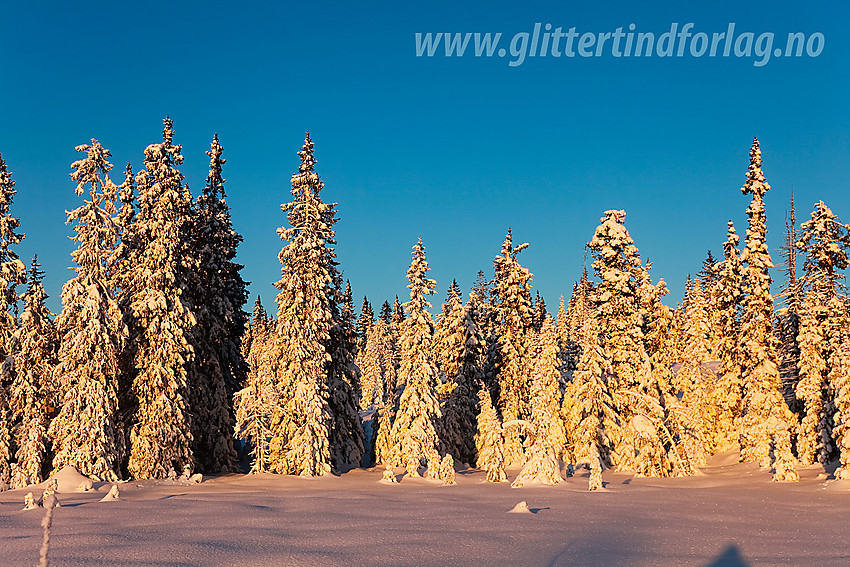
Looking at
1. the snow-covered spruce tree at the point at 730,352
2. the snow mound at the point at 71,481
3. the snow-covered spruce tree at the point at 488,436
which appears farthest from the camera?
the snow-covered spruce tree at the point at 730,352

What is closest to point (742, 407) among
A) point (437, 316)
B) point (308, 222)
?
point (437, 316)

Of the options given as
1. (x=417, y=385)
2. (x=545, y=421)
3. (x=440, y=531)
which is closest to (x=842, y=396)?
(x=545, y=421)

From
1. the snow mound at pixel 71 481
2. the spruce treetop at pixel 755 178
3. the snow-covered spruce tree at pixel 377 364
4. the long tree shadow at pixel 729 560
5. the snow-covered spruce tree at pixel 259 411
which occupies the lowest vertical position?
the snow mound at pixel 71 481

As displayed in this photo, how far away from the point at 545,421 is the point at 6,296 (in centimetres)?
2618

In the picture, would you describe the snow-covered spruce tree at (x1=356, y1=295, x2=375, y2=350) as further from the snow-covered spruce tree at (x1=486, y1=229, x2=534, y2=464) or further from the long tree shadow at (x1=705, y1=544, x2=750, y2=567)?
the long tree shadow at (x1=705, y1=544, x2=750, y2=567)

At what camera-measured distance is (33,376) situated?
28.4 m

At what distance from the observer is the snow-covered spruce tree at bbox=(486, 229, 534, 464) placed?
41.2m

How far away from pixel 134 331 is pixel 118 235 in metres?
4.58

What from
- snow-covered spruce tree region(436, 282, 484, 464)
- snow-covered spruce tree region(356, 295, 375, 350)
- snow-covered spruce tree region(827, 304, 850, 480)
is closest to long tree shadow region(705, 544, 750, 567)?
snow-covered spruce tree region(827, 304, 850, 480)

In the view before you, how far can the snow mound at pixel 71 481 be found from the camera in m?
23.6

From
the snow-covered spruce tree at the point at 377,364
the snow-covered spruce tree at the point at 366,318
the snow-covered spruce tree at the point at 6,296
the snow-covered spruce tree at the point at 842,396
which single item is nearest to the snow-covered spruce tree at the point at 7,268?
the snow-covered spruce tree at the point at 6,296

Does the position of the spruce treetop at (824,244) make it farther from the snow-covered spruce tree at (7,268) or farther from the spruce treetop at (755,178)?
the snow-covered spruce tree at (7,268)

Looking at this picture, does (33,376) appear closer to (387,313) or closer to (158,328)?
(158,328)

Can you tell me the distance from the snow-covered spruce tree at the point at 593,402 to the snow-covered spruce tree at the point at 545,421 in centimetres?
161
